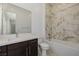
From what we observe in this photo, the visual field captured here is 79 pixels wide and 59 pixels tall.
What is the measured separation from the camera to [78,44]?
87.0 inches

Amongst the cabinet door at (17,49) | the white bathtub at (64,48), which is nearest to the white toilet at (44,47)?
the white bathtub at (64,48)

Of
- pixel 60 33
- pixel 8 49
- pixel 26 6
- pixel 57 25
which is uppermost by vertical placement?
pixel 26 6

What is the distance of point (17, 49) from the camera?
212cm

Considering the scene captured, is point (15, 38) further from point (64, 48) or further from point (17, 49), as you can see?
point (64, 48)

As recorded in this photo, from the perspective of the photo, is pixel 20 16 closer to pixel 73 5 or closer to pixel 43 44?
pixel 43 44

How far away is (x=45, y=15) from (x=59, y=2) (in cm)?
36

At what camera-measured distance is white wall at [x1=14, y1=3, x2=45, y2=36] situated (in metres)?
2.23

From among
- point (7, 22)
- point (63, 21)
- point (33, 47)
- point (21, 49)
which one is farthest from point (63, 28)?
point (7, 22)

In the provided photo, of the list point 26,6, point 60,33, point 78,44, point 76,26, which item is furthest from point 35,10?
point 78,44

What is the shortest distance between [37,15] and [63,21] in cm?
49

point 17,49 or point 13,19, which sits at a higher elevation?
point 13,19

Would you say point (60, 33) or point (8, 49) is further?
point (60, 33)

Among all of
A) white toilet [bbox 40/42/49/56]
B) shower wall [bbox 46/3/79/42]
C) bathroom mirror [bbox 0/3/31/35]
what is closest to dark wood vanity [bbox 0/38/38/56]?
white toilet [bbox 40/42/49/56]

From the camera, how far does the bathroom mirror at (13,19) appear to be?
2156mm
